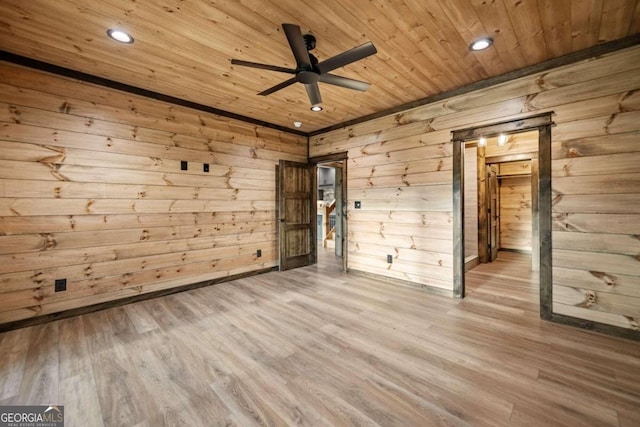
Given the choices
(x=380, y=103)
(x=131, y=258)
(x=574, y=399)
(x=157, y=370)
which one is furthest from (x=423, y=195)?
(x=131, y=258)

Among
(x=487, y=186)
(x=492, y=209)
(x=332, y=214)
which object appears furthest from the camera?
(x=332, y=214)

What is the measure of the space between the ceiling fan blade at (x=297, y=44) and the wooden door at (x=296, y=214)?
2.68 m

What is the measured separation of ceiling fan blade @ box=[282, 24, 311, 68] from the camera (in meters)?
1.82

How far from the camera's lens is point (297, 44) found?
1983mm

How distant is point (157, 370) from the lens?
1.95 m

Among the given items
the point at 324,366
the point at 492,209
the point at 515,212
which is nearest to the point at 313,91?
the point at 324,366

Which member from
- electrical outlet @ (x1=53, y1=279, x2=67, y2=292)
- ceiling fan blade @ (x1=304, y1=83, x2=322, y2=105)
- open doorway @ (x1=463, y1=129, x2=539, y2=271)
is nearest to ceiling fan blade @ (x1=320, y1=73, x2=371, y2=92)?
ceiling fan blade @ (x1=304, y1=83, x2=322, y2=105)

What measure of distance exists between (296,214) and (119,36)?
3.50m

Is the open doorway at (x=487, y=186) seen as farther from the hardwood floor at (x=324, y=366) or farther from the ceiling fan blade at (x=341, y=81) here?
the ceiling fan blade at (x=341, y=81)

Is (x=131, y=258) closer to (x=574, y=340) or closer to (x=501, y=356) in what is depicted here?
(x=501, y=356)

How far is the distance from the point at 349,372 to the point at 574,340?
2.12 m

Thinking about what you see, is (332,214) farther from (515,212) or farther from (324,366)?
(324,366)

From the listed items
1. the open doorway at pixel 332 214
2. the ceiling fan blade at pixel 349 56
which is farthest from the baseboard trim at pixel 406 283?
the ceiling fan blade at pixel 349 56

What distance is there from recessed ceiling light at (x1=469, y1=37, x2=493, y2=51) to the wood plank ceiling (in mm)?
50
